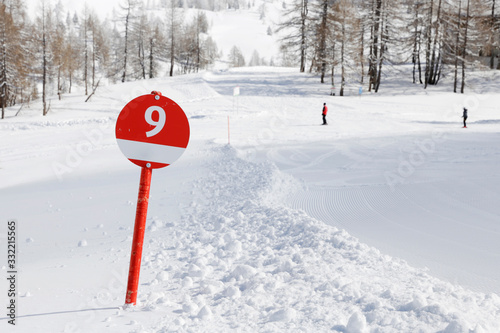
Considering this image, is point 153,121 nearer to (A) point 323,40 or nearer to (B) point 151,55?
(A) point 323,40

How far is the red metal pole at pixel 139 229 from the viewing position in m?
2.92

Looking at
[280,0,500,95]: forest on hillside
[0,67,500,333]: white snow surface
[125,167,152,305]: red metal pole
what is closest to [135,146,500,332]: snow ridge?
[0,67,500,333]: white snow surface

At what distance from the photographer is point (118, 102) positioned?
3756 cm

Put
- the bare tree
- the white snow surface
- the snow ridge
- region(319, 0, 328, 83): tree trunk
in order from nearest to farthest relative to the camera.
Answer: the snow ridge → the white snow surface → region(319, 0, 328, 83): tree trunk → the bare tree

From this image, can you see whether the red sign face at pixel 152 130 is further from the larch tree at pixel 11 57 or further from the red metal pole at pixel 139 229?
the larch tree at pixel 11 57

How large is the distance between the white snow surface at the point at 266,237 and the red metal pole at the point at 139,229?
203 mm

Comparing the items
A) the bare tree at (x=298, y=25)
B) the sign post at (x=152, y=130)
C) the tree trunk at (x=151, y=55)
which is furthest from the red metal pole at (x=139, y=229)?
the tree trunk at (x=151, y=55)

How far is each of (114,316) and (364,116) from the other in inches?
1037

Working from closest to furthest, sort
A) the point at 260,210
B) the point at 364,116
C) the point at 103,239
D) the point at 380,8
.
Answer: the point at 103,239 → the point at 260,210 → the point at 364,116 → the point at 380,8

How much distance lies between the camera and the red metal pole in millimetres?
2922

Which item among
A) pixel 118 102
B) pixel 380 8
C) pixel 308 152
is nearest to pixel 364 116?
pixel 308 152

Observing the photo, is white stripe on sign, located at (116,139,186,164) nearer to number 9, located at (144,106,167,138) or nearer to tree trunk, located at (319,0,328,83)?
number 9, located at (144,106,167,138)

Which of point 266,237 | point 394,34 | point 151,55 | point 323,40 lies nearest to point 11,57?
point 323,40

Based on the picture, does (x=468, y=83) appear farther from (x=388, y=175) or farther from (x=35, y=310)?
(x=35, y=310)
